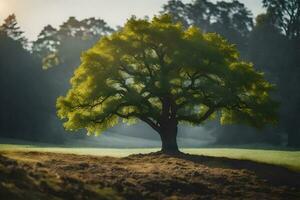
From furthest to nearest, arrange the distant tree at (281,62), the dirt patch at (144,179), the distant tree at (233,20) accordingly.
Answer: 1. the distant tree at (233,20)
2. the distant tree at (281,62)
3. the dirt patch at (144,179)

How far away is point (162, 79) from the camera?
3145 cm

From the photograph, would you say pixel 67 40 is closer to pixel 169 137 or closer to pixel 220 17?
pixel 220 17

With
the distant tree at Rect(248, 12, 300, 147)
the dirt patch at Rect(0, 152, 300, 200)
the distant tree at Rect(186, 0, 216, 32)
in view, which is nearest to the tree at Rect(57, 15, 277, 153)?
the dirt patch at Rect(0, 152, 300, 200)

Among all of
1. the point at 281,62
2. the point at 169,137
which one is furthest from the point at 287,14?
the point at 169,137

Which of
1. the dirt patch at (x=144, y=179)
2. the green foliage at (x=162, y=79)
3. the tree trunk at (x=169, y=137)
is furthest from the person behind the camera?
the tree trunk at (x=169, y=137)

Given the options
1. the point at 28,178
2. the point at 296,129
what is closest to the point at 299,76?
the point at 296,129

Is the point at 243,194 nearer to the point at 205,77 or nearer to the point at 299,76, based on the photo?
the point at 205,77

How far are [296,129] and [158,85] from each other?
110ft

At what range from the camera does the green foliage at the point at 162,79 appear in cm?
3162

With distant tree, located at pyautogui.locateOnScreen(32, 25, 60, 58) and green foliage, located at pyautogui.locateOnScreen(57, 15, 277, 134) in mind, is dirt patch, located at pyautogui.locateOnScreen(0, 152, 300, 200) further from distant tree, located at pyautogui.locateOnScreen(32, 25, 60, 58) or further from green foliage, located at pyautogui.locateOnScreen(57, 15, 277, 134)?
distant tree, located at pyautogui.locateOnScreen(32, 25, 60, 58)

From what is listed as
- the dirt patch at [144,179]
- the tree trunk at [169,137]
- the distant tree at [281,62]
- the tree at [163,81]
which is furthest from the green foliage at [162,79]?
the distant tree at [281,62]

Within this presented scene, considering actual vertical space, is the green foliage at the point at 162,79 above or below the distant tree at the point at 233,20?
below

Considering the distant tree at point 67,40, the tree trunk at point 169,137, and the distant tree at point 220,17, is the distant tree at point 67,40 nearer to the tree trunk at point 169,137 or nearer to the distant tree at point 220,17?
the distant tree at point 220,17

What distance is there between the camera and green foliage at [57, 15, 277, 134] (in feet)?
104
